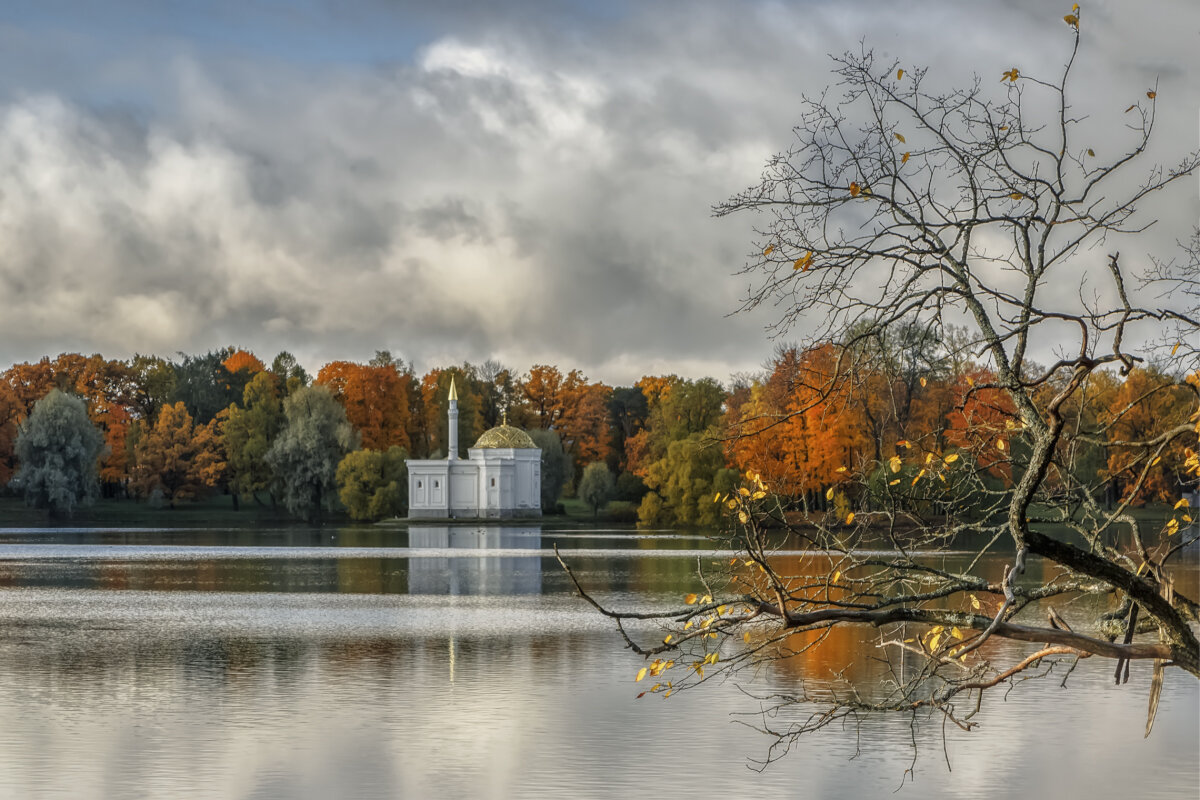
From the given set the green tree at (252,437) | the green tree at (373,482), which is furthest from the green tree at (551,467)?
the green tree at (252,437)

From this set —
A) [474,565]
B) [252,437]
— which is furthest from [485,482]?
[474,565]

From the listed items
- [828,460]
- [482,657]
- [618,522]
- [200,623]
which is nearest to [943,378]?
[482,657]

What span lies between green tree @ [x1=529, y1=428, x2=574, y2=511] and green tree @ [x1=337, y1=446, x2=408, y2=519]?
8.04 meters

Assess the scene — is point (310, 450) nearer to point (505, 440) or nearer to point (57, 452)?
point (505, 440)

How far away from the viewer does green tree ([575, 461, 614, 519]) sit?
242 ft

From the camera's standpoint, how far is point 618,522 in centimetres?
7200

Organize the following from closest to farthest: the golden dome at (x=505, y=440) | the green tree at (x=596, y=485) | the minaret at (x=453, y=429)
→ the green tree at (x=596, y=485)
the golden dome at (x=505, y=440)
the minaret at (x=453, y=429)

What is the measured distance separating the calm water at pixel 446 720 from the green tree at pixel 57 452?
42.7 m

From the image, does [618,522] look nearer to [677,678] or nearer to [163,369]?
[163,369]

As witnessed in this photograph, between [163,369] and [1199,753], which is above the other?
[163,369]

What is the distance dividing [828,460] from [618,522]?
72.3 feet

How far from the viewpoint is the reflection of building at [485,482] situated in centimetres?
7694

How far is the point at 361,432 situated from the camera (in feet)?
256

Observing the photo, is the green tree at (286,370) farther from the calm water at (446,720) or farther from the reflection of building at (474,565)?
the calm water at (446,720)
